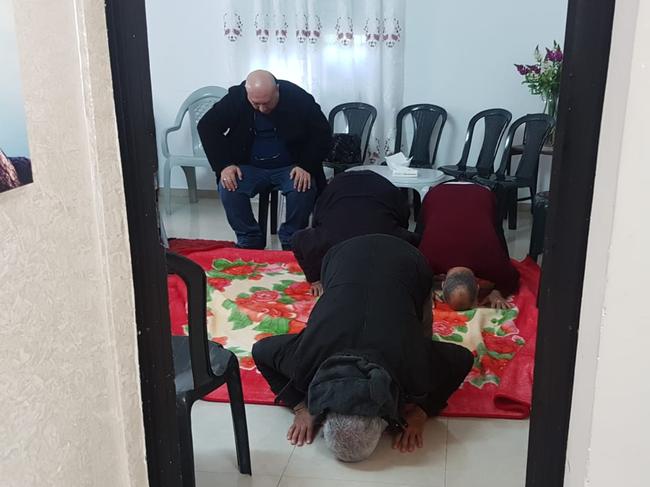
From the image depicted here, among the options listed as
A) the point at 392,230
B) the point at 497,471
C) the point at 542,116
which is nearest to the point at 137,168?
the point at 497,471

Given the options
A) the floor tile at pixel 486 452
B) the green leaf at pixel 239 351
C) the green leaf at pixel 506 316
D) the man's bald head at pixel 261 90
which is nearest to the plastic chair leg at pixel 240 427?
the floor tile at pixel 486 452

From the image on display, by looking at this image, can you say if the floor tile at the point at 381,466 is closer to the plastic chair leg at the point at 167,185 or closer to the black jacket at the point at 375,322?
the black jacket at the point at 375,322

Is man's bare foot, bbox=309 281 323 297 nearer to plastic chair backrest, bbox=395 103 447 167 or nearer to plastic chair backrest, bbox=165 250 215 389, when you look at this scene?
plastic chair backrest, bbox=165 250 215 389

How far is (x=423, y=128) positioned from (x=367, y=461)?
3.18 m

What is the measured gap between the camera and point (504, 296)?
10.1ft

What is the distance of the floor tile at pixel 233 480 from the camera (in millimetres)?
1886

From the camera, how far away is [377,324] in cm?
198

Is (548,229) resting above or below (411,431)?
above

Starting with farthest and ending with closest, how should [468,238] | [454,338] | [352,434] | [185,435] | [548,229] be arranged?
1. [468,238]
2. [454,338]
3. [352,434]
4. [185,435]
5. [548,229]

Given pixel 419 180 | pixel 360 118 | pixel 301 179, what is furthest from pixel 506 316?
pixel 360 118

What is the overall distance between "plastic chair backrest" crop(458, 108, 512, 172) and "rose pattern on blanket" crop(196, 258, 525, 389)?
1823 mm

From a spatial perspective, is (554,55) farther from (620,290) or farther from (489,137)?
(620,290)

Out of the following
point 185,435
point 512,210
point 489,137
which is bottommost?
point 512,210

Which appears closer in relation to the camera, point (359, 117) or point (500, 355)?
point (500, 355)
